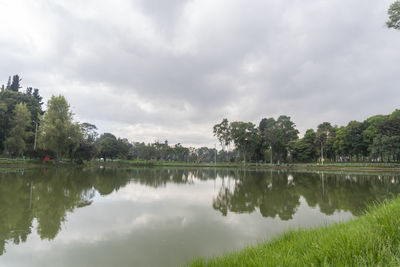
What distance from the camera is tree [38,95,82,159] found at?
31672 mm

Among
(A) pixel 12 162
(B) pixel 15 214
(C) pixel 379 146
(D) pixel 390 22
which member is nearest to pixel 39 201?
(B) pixel 15 214

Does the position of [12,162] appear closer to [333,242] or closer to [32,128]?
[32,128]

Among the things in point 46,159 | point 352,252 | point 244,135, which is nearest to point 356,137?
point 244,135

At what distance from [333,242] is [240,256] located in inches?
47.9

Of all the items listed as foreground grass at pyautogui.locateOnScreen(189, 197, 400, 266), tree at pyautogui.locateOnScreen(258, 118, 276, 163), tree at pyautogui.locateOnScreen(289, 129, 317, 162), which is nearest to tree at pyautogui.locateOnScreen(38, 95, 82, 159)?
foreground grass at pyautogui.locateOnScreen(189, 197, 400, 266)

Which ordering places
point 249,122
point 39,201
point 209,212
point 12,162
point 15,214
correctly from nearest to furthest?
point 15,214 → point 209,212 → point 39,201 → point 12,162 → point 249,122

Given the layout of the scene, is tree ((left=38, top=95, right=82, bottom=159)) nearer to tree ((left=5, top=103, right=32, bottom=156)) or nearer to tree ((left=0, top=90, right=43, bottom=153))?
tree ((left=5, top=103, right=32, bottom=156))

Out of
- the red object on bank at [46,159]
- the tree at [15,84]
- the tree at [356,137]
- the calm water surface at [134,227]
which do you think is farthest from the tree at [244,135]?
the tree at [15,84]

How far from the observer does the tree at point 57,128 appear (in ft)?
104

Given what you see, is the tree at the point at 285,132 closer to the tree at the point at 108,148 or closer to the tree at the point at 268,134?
the tree at the point at 268,134

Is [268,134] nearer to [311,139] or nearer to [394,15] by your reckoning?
[311,139]

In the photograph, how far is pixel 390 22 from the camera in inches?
338

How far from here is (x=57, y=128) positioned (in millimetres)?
32438

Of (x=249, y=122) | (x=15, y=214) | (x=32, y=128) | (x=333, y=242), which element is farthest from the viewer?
(x=249, y=122)
